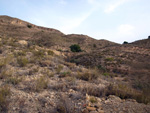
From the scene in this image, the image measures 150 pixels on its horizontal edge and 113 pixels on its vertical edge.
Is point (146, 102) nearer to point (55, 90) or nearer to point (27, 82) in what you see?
point (55, 90)

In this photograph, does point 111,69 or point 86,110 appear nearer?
point 86,110

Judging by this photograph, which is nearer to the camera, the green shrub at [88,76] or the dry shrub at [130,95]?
the dry shrub at [130,95]

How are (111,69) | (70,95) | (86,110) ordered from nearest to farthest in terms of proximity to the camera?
(86,110)
(70,95)
(111,69)

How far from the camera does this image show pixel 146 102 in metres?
3.31

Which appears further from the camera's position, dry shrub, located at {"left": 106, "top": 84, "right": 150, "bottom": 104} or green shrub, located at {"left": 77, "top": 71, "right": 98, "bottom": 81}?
green shrub, located at {"left": 77, "top": 71, "right": 98, "bottom": 81}

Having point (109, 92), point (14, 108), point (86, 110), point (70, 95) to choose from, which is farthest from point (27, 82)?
point (109, 92)

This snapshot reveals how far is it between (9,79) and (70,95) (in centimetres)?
292

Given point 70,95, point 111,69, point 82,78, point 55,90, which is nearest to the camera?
point 70,95

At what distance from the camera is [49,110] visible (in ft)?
9.64

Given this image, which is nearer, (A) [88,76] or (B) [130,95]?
(B) [130,95]

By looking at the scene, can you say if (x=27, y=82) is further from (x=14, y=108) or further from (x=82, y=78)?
(x=82, y=78)

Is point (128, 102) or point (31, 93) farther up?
point (128, 102)

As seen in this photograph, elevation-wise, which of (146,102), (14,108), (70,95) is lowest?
(14,108)

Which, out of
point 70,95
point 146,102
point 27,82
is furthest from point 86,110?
point 27,82
